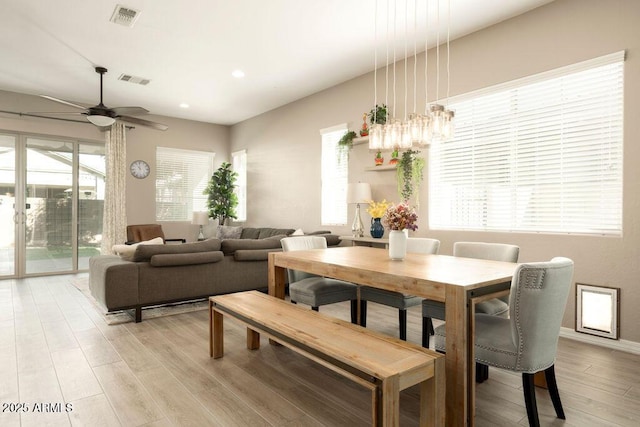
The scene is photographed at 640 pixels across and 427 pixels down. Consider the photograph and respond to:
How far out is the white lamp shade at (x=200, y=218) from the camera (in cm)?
754

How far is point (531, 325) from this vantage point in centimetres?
173

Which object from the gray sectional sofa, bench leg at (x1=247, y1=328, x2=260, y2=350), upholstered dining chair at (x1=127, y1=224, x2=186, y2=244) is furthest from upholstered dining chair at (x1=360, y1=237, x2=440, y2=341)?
upholstered dining chair at (x1=127, y1=224, x2=186, y2=244)

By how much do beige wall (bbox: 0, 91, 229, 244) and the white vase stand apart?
617 centimetres

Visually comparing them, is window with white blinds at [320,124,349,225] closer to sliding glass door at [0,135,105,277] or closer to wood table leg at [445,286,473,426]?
wood table leg at [445,286,473,426]

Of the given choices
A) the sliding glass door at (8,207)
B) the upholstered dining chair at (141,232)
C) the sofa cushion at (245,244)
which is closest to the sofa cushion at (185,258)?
the sofa cushion at (245,244)

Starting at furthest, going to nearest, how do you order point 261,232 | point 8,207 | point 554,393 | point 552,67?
point 261,232 → point 8,207 → point 552,67 → point 554,393

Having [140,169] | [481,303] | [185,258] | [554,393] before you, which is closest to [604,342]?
[481,303]

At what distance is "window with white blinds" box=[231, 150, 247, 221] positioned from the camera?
8.03 meters

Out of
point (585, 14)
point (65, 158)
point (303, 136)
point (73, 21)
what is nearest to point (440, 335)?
point (585, 14)

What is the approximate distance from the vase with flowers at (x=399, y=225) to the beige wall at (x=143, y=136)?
6174mm

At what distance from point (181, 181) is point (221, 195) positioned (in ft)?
3.27

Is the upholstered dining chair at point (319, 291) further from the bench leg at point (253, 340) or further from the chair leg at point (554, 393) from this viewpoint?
the chair leg at point (554, 393)

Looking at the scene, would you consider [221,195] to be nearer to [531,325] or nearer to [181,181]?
[181,181]

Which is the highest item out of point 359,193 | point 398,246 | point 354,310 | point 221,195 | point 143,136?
point 143,136
